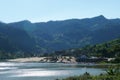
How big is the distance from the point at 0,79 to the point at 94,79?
167 feet

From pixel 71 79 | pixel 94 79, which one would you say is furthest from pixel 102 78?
pixel 71 79

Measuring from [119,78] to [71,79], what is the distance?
1677cm

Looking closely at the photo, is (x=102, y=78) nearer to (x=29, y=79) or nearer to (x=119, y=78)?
(x=119, y=78)

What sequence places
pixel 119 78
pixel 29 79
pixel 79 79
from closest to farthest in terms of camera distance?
1. pixel 119 78
2. pixel 79 79
3. pixel 29 79

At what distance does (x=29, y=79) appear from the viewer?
137375mm

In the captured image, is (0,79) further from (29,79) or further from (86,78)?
(86,78)

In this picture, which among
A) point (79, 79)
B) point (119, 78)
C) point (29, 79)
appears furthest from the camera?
point (29, 79)

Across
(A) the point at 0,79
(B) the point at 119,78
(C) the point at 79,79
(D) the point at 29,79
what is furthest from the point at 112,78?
(A) the point at 0,79

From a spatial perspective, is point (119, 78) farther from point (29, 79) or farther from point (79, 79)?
point (29, 79)

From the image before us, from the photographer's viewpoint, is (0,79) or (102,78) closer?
(102,78)

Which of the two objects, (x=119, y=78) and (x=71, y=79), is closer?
(x=119, y=78)

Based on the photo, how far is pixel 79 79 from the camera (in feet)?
343

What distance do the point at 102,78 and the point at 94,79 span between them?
2834 mm

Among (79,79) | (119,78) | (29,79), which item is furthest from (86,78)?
(29,79)
